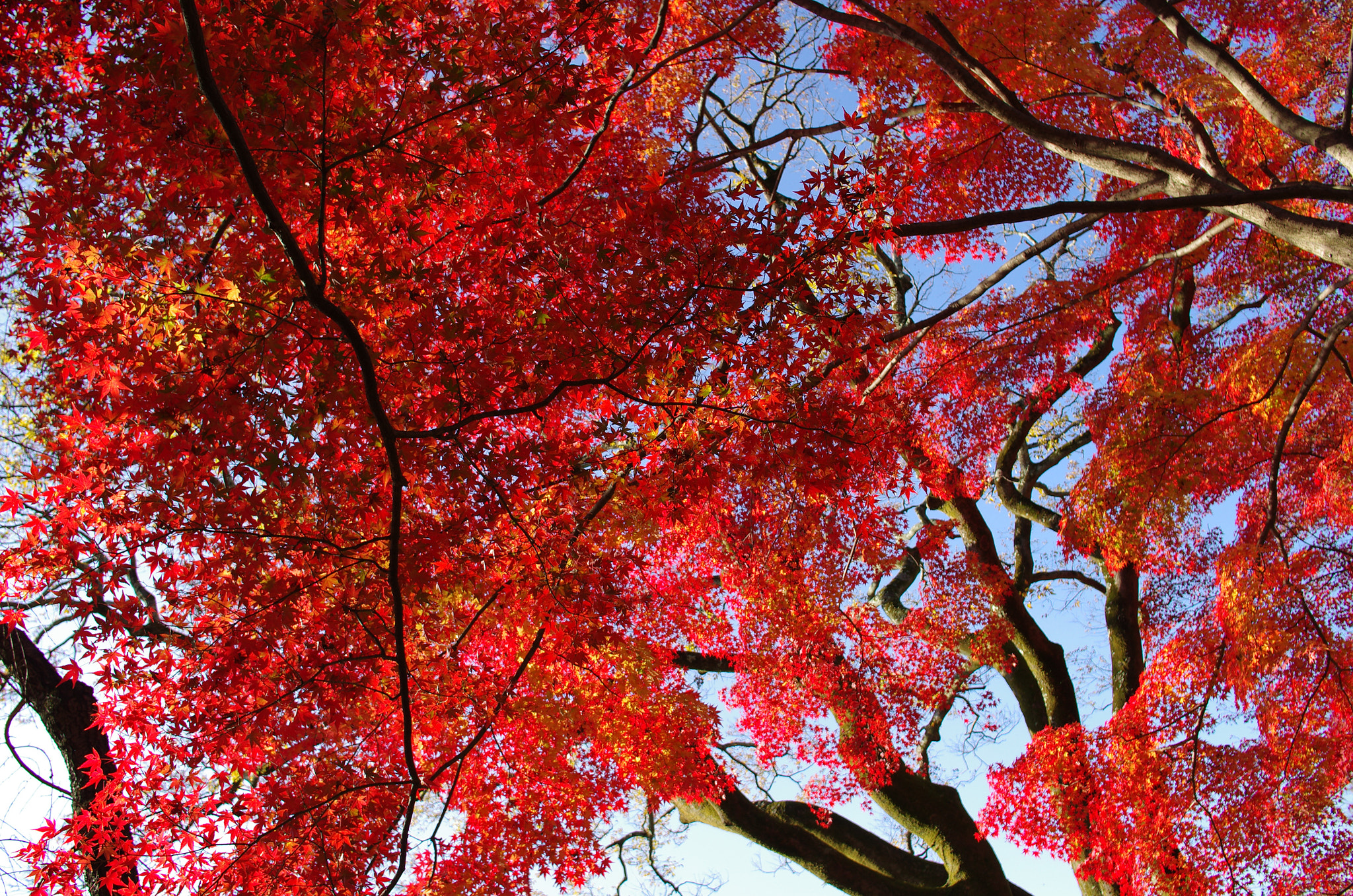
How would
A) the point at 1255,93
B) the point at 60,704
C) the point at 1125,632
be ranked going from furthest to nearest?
A: the point at 1125,632 < the point at 60,704 < the point at 1255,93

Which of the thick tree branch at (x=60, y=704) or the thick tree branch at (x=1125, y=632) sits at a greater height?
the thick tree branch at (x=1125, y=632)

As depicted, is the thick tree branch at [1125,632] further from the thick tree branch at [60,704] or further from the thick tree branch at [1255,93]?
the thick tree branch at [60,704]

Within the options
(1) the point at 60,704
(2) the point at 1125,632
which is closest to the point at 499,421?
(1) the point at 60,704

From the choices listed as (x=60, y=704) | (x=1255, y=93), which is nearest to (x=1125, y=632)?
(x=1255, y=93)

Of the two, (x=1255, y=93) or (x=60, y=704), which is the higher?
(x=1255, y=93)

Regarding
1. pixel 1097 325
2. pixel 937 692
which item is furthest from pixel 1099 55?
pixel 937 692

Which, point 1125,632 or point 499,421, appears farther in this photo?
point 1125,632

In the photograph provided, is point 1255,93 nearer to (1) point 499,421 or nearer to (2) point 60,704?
(1) point 499,421

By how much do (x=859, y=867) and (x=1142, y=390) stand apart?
7213mm

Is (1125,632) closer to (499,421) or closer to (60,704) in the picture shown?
(499,421)

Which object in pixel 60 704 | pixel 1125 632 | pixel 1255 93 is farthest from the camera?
pixel 1125 632

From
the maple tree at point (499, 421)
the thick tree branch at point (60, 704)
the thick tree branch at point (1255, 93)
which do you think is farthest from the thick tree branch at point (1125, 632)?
the thick tree branch at point (60, 704)

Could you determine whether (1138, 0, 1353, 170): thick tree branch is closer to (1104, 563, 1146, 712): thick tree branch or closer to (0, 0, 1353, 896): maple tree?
(0, 0, 1353, 896): maple tree

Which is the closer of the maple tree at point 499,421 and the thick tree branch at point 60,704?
the maple tree at point 499,421
